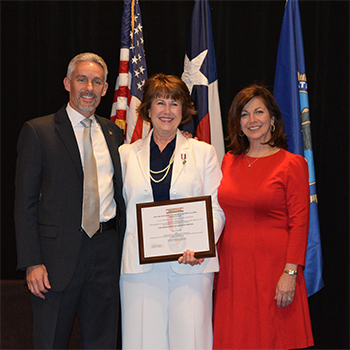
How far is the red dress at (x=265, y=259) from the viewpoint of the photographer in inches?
84.3

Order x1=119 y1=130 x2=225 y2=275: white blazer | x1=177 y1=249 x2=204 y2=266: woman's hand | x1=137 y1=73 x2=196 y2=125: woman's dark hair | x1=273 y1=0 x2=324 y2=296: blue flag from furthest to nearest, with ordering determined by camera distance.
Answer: x1=273 y1=0 x2=324 y2=296: blue flag → x1=137 y1=73 x2=196 y2=125: woman's dark hair → x1=119 y1=130 x2=225 y2=275: white blazer → x1=177 y1=249 x2=204 y2=266: woman's hand

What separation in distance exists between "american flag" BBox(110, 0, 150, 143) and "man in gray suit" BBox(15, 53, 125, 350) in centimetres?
105

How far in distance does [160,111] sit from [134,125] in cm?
111

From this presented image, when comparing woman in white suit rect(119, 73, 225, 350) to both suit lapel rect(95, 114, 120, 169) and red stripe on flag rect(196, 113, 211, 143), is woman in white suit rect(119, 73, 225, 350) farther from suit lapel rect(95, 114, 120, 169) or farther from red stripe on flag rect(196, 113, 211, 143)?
red stripe on flag rect(196, 113, 211, 143)

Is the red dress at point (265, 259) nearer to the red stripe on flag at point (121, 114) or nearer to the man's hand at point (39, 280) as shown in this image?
the man's hand at point (39, 280)

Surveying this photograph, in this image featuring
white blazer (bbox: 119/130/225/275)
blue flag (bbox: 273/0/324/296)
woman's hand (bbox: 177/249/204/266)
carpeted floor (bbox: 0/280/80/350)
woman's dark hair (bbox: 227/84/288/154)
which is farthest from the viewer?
carpeted floor (bbox: 0/280/80/350)

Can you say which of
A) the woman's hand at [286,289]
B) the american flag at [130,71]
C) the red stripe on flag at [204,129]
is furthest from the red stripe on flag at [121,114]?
the woman's hand at [286,289]

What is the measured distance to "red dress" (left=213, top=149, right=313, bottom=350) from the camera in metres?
2.14

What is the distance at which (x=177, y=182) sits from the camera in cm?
209

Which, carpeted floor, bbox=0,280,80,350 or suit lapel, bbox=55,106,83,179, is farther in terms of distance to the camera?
carpeted floor, bbox=0,280,80,350

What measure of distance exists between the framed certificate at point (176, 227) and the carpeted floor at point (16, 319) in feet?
5.99

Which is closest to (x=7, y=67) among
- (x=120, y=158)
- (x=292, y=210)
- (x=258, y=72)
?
(x=120, y=158)

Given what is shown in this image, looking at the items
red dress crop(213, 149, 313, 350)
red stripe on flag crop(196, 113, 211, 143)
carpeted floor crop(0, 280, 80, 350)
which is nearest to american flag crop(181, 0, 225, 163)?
red stripe on flag crop(196, 113, 211, 143)

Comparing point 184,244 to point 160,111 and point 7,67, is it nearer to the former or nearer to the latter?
point 160,111
